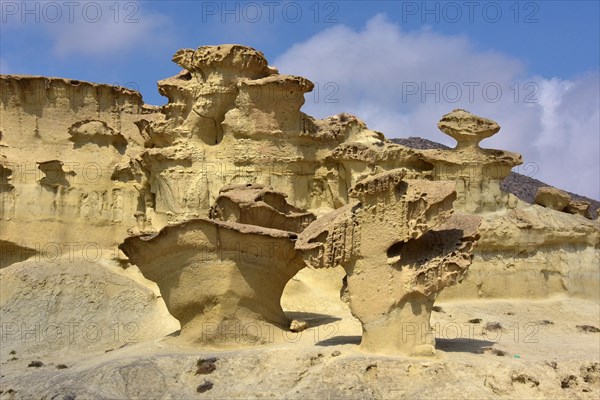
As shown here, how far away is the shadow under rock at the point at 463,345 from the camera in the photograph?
14362mm

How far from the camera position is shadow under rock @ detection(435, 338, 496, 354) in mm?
14362

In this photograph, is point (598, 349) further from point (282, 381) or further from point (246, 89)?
point (246, 89)

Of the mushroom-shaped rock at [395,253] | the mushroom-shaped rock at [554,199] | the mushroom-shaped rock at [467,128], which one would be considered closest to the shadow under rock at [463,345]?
the mushroom-shaped rock at [395,253]

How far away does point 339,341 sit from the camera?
15.2 m

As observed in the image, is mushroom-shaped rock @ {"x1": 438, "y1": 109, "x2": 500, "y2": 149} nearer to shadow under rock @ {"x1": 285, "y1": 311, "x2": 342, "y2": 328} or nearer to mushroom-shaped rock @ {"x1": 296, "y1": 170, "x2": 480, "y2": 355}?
shadow under rock @ {"x1": 285, "y1": 311, "x2": 342, "y2": 328}

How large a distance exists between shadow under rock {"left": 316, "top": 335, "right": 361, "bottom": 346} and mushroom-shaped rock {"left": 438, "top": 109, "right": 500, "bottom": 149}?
9277 mm

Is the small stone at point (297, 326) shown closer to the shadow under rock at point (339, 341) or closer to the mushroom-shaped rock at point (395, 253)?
the shadow under rock at point (339, 341)

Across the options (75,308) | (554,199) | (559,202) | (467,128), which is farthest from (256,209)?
(559,202)

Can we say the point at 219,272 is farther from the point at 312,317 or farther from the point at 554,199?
the point at 554,199

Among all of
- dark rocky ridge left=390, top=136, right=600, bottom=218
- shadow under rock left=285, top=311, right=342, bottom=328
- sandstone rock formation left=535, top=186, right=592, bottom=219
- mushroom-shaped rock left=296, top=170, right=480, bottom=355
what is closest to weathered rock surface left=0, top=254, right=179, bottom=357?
shadow under rock left=285, top=311, right=342, bottom=328

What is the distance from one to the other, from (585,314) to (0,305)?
17.5 metres

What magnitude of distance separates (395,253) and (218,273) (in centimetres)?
410

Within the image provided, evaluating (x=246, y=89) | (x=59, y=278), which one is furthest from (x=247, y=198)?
(x=59, y=278)

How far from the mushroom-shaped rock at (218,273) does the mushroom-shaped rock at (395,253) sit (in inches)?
77.7
